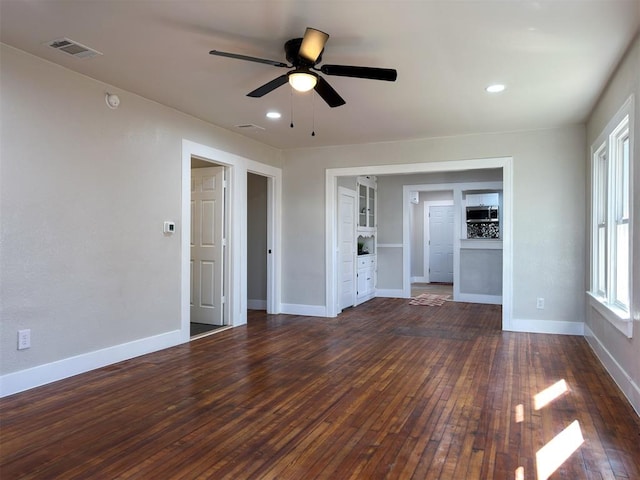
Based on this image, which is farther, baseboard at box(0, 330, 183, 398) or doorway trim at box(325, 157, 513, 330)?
doorway trim at box(325, 157, 513, 330)

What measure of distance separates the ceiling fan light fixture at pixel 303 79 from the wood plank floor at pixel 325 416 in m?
2.19

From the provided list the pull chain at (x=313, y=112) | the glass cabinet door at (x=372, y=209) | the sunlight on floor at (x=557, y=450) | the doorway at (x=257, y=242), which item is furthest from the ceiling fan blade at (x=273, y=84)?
the glass cabinet door at (x=372, y=209)

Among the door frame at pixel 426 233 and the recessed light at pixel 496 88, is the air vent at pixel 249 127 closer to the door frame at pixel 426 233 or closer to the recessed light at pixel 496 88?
the recessed light at pixel 496 88

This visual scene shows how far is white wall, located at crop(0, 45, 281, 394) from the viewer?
3.14 meters

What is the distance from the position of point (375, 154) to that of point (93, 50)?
3.88m

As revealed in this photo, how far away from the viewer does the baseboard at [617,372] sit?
2834 millimetres

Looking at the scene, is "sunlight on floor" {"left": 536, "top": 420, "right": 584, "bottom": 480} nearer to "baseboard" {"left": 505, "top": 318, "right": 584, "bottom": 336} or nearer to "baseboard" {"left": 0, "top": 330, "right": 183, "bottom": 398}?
"baseboard" {"left": 505, "top": 318, "right": 584, "bottom": 336}

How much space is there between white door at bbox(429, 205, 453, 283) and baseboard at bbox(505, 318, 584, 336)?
19.1 ft

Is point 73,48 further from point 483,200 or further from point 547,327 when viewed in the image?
point 483,200

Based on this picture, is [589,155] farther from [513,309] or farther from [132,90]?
[132,90]

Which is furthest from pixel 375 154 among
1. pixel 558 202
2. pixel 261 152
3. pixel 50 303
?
pixel 50 303

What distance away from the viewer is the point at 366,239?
8023mm

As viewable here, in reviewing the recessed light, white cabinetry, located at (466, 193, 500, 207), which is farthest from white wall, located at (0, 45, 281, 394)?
white cabinetry, located at (466, 193, 500, 207)

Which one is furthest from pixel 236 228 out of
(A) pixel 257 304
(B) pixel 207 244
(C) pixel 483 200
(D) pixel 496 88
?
(C) pixel 483 200
